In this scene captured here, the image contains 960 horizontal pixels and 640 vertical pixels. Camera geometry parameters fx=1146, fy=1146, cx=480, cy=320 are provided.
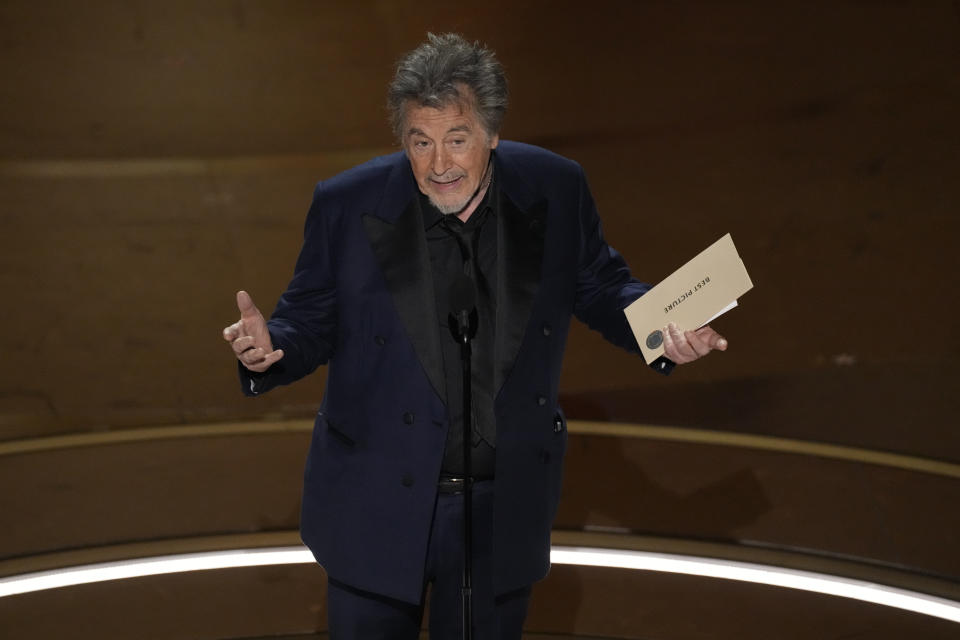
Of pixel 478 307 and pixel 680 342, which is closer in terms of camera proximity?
pixel 680 342

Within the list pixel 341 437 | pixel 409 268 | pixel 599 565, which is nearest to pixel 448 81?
pixel 409 268

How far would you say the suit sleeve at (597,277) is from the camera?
2.25 m

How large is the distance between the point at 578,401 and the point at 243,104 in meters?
1.97

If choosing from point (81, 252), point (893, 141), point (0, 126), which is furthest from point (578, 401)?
point (0, 126)

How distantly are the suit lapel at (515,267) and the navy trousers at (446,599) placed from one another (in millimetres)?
249

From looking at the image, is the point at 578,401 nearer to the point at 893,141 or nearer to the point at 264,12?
the point at 893,141

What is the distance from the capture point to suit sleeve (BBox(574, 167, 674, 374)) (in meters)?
2.25

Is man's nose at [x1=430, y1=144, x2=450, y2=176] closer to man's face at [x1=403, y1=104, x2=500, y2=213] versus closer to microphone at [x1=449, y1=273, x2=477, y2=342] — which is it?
man's face at [x1=403, y1=104, x2=500, y2=213]

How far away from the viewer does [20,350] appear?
4.46 metres

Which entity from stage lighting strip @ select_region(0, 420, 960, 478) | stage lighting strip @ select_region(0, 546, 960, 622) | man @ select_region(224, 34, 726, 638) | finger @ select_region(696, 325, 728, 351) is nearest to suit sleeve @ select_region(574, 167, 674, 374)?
man @ select_region(224, 34, 726, 638)

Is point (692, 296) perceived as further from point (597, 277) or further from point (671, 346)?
point (597, 277)

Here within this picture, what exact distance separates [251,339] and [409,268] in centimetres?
33

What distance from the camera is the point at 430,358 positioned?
6.82 feet

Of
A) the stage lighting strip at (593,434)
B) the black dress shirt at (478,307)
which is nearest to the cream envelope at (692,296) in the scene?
the black dress shirt at (478,307)
